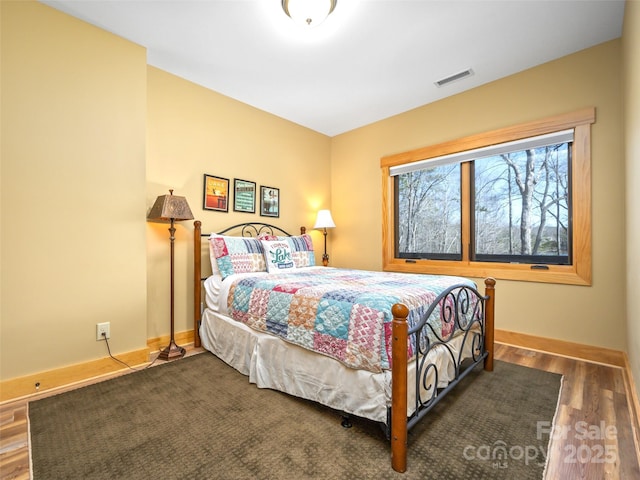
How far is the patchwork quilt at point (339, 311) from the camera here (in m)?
1.48

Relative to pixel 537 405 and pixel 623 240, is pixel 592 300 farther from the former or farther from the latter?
pixel 537 405

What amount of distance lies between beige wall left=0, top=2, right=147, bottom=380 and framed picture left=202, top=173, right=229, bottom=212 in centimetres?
71

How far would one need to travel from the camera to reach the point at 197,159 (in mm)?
3057

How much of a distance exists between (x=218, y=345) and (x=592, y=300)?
323 cm

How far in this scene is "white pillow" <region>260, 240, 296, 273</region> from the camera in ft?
9.87

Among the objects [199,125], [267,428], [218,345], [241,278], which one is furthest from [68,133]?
[267,428]

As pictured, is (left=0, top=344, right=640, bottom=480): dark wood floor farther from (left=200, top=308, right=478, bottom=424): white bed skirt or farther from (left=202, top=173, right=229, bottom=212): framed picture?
(left=202, top=173, right=229, bottom=212): framed picture

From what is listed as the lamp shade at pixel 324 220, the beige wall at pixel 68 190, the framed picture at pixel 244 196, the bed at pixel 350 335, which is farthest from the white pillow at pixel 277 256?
the beige wall at pixel 68 190

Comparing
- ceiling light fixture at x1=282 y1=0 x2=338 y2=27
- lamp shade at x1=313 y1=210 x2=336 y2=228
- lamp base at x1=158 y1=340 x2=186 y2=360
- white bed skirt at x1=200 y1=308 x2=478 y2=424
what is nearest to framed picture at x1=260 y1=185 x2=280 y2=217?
lamp shade at x1=313 y1=210 x2=336 y2=228

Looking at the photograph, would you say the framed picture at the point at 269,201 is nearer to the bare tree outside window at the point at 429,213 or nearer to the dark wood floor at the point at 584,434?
the bare tree outside window at the point at 429,213

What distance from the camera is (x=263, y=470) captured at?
4.22ft

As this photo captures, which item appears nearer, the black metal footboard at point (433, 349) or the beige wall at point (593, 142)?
the black metal footboard at point (433, 349)

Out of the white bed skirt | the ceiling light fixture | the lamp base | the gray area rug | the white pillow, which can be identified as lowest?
the gray area rug

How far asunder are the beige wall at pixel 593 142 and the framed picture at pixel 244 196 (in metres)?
2.00
